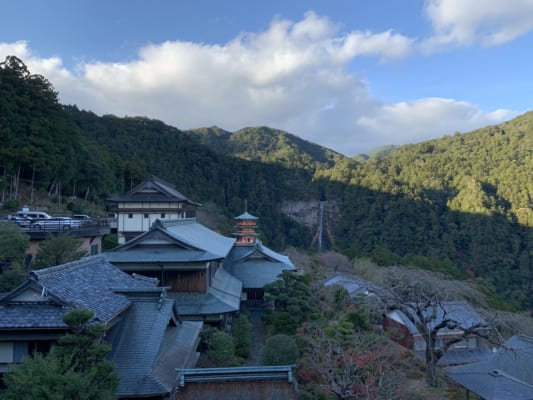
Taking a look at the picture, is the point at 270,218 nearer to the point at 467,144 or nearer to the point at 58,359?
the point at 467,144

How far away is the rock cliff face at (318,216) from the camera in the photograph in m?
79.3

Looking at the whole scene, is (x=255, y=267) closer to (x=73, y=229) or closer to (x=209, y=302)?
(x=209, y=302)

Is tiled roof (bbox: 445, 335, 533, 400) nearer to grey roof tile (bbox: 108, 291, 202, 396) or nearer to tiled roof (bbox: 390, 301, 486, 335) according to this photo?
tiled roof (bbox: 390, 301, 486, 335)

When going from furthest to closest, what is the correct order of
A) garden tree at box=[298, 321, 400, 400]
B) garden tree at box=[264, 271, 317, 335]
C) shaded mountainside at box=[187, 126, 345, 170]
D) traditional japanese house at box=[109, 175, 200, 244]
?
1. shaded mountainside at box=[187, 126, 345, 170]
2. traditional japanese house at box=[109, 175, 200, 244]
3. garden tree at box=[264, 271, 317, 335]
4. garden tree at box=[298, 321, 400, 400]

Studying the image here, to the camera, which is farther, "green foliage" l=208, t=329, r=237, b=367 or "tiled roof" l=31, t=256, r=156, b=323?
"green foliage" l=208, t=329, r=237, b=367

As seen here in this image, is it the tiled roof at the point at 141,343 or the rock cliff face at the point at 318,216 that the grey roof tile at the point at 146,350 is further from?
the rock cliff face at the point at 318,216

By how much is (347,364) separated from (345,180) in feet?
233

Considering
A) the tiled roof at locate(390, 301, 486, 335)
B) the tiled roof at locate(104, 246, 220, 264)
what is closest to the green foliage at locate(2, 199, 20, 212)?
the tiled roof at locate(104, 246, 220, 264)

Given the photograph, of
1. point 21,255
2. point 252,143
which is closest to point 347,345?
point 21,255

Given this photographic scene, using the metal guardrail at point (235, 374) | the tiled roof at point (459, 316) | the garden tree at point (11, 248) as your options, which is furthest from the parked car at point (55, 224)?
the tiled roof at point (459, 316)

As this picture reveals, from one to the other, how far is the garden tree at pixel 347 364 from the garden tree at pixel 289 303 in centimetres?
136

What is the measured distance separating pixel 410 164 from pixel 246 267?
2715 inches

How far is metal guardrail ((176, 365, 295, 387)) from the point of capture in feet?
32.6

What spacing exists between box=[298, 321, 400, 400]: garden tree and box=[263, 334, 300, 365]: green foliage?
535 millimetres
